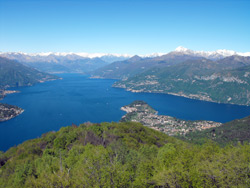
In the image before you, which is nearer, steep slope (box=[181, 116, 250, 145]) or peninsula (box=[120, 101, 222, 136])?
steep slope (box=[181, 116, 250, 145])

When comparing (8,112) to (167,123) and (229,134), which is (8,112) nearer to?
(167,123)

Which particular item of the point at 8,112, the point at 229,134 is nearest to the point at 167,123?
the point at 229,134

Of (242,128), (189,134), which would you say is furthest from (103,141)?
(242,128)

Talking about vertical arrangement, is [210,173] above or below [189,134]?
above

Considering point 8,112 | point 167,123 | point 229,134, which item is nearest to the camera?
point 229,134

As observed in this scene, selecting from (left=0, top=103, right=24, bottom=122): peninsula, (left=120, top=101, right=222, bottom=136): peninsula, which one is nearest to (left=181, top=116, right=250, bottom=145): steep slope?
(left=120, top=101, right=222, bottom=136): peninsula

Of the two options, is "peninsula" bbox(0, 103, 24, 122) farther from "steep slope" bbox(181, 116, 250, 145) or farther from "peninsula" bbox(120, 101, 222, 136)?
"steep slope" bbox(181, 116, 250, 145)

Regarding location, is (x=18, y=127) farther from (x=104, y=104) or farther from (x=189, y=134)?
(x=189, y=134)

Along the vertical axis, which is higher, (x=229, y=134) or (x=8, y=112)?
(x=8, y=112)
